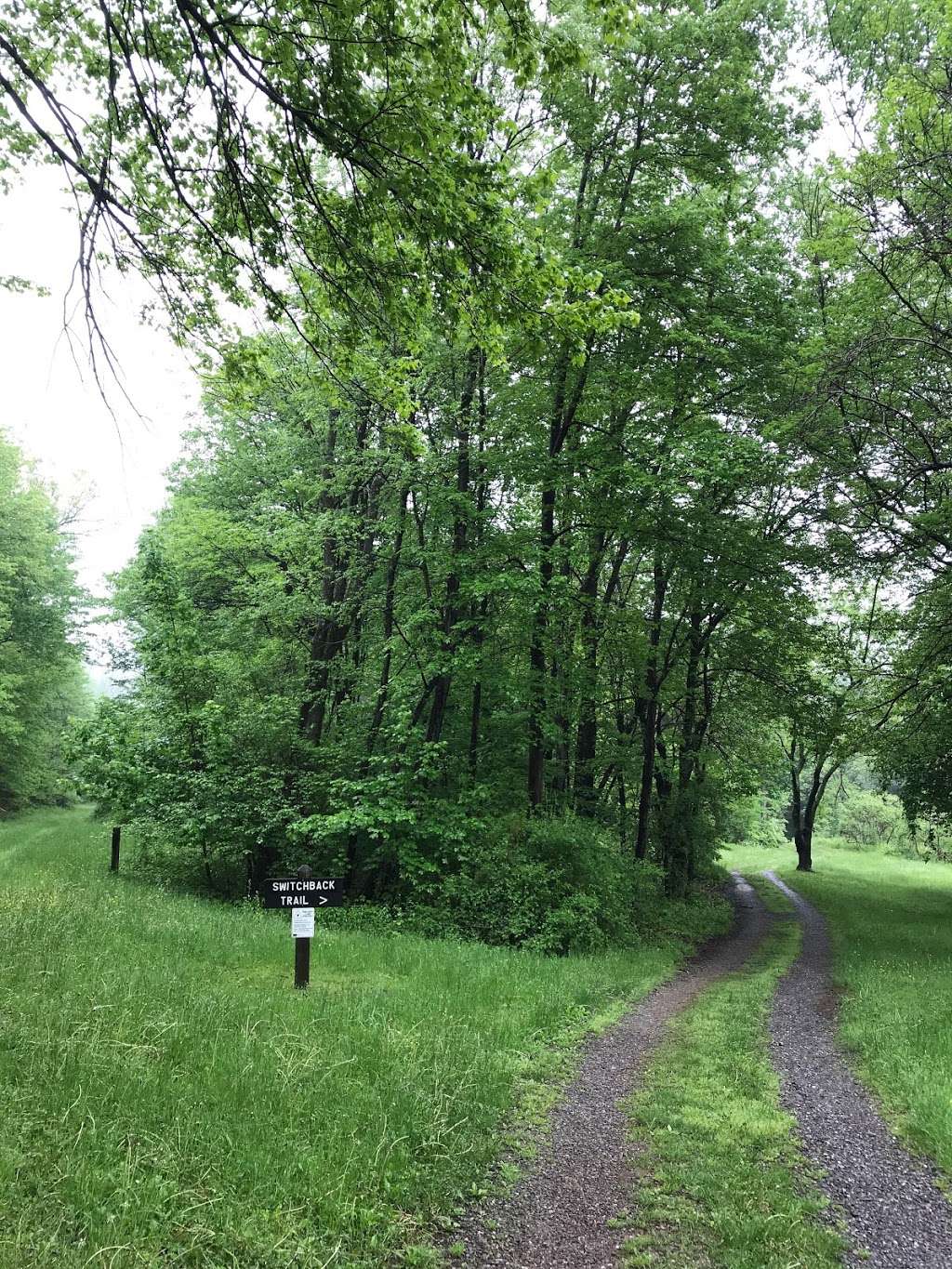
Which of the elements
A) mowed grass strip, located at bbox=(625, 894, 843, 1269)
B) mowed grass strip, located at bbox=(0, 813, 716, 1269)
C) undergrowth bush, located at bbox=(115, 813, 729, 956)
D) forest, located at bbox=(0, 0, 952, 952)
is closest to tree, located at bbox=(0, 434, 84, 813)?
forest, located at bbox=(0, 0, 952, 952)

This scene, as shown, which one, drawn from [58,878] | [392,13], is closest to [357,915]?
[58,878]

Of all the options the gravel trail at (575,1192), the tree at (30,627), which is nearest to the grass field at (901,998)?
the gravel trail at (575,1192)

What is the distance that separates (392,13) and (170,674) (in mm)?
12154

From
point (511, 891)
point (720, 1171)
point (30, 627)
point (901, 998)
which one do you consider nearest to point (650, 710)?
point (511, 891)

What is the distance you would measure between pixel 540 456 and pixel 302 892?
363 inches

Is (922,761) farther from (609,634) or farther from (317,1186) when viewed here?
(317,1186)

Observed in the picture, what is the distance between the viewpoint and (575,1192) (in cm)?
382

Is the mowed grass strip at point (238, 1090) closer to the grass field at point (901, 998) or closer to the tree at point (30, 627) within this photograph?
the grass field at point (901, 998)

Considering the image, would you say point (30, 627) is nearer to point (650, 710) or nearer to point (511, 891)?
point (650, 710)

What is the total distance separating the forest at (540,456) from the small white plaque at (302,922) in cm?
437

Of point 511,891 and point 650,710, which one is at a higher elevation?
point 650,710

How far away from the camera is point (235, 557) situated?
18203 millimetres

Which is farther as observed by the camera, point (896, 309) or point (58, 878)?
point (58, 878)

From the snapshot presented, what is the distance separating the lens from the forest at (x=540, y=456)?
521cm
